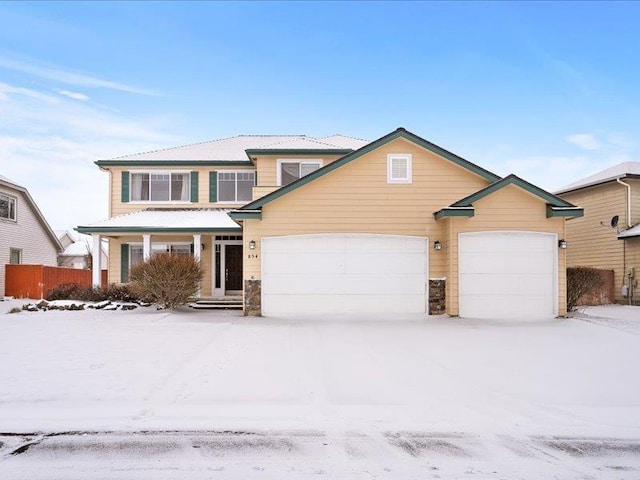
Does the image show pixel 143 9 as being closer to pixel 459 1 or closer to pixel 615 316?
pixel 459 1

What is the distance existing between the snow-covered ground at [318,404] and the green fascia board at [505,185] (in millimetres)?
3974

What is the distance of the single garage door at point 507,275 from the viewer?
14391 mm

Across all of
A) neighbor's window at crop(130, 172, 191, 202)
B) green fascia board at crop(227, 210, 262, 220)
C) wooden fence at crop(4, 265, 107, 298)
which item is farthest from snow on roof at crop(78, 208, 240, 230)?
wooden fence at crop(4, 265, 107, 298)

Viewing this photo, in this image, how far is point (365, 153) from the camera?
15.3 metres

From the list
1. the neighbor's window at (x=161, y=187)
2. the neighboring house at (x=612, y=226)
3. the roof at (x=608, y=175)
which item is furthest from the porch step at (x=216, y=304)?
the roof at (x=608, y=175)

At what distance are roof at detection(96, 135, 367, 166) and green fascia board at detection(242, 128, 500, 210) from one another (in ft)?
15.9

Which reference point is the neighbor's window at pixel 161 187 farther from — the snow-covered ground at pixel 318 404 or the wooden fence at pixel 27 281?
the snow-covered ground at pixel 318 404

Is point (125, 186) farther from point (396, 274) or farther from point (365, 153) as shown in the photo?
point (396, 274)

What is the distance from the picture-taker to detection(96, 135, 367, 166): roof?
2105 centimetres

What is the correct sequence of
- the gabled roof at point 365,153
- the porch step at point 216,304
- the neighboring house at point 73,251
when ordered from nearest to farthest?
1. the gabled roof at point 365,153
2. the porch step at point 216,304
3. the neighboring house at point 73,251

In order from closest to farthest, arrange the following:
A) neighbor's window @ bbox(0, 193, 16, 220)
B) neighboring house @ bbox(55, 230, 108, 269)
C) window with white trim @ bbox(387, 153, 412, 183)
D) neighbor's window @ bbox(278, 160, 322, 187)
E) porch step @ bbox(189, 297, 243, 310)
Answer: window with white trim @ bbox(387, 153, 412, 183) < porch step @ bbox(189, 297, 243, 310) < neighbor's window @ bbox(278, 160, 322, 187) < neighbor's window @ bbox(0, 193, 16, 220) < neighboring house @ bbox(55, 230, 108, 269)

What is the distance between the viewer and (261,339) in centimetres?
1101

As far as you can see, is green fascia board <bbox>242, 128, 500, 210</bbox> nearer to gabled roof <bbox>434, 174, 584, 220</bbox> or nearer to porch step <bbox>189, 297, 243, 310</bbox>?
gabled roof <bbox>434, 174, 584, 220</bbox>

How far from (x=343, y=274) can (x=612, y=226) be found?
14.3m
